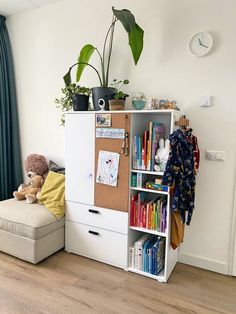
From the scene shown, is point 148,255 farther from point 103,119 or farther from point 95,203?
point 103,119

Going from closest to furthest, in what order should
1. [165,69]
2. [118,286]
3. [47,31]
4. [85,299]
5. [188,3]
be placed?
1. [85,299]
2. [118,286]
3. [188,3]
4. [165,69]
5. [47,31]

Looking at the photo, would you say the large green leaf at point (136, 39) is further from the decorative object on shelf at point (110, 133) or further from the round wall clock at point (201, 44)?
the decorative object on shelf at point (110, 133)

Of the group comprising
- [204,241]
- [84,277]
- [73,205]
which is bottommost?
[84,277]

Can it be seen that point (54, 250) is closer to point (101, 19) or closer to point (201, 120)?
point (201, 120)

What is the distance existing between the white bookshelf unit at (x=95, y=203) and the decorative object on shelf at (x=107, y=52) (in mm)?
203

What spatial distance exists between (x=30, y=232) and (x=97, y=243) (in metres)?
0.63

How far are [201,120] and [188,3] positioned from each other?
1035 millimetres

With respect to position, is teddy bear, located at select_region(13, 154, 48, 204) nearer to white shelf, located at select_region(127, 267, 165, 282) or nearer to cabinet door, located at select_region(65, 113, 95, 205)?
cabinet door, located at select_region(65, 113, 95, 205)

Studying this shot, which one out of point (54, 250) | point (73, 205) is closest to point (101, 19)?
point (73, 205)

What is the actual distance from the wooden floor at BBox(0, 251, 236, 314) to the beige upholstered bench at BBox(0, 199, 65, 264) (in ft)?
0.39

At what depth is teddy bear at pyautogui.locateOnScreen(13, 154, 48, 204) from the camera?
275 centimetres

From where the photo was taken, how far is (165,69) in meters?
2.30

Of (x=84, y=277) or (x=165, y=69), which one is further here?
(x=165, y=69)

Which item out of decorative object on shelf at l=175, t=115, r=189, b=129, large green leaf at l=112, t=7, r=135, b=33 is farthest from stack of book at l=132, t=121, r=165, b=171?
large green leaf at l=112, t=7, r=135, b=33
